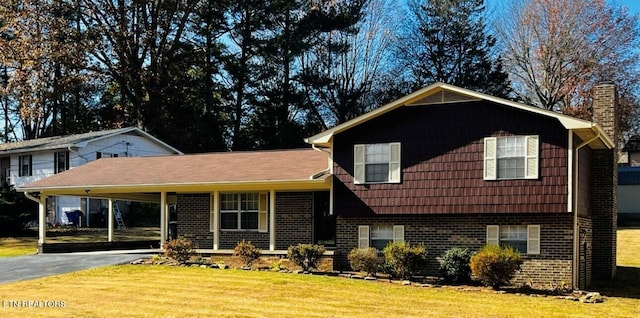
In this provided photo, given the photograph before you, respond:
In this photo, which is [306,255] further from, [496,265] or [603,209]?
[603,209]

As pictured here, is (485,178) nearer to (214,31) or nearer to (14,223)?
(14,223)

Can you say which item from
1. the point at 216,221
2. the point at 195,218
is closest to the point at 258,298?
the point at 216,221

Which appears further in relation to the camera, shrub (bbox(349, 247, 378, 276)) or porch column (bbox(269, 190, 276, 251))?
porch column (bbox(269, 190, 276, 251))

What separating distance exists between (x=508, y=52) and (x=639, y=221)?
1262 cm

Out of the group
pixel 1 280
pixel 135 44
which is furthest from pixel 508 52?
pixel 1 280

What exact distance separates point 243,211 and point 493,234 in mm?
8436

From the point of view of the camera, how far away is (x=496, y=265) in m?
17.2

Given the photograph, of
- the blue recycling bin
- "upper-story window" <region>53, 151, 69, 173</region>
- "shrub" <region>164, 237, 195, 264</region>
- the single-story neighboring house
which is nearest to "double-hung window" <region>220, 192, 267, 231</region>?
"shrub" <region>164, 237, 195, 264</region>

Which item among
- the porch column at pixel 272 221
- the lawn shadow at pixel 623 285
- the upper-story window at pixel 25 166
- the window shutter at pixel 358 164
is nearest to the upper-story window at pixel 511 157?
the window shutter at pixel 358 164

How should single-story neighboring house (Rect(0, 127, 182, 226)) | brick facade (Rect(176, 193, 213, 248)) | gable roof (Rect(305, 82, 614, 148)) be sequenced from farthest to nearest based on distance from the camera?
single-story neighboring house (Rect(0, 127, 182, 226)) → brick facade (Rect(176, 193, 213, 248)) → gable roof (Rect(305, 82, 614, 148))

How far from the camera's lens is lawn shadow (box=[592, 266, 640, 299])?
61.3 ft

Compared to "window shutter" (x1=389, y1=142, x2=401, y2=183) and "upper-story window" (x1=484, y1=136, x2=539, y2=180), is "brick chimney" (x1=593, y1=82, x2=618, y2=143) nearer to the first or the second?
"upper-story window" (x1=484, y1=136, x2=539, y2=180)

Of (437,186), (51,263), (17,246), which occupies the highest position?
(437,186)

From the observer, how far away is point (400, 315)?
45.0 ft
